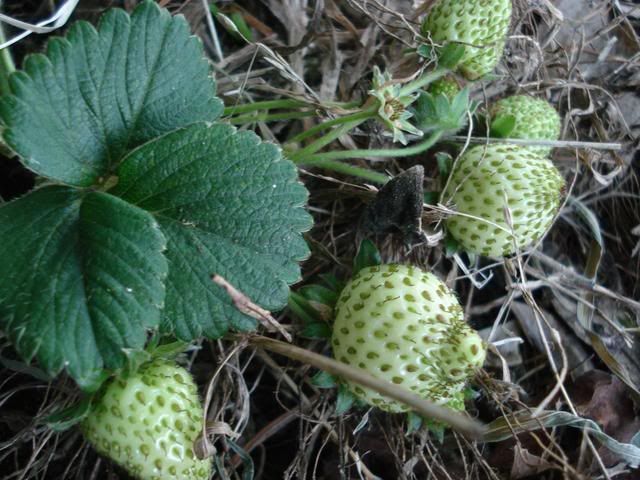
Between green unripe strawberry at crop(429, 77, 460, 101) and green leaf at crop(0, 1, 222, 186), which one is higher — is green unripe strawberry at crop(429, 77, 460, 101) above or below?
below

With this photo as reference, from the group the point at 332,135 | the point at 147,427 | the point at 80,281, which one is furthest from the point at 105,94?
the point at 147,427

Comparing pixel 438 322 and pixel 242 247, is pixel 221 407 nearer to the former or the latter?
pixel 242 247

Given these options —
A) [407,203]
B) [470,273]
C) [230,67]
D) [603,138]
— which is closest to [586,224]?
[603,138]

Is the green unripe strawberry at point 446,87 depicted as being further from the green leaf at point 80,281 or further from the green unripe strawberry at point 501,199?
the green leaf at point 80,281

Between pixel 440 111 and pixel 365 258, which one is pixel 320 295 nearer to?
pixel 365 258

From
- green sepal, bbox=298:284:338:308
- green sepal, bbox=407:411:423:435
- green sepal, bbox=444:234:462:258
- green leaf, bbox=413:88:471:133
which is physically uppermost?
green leaf, bbox=413:88:471:133

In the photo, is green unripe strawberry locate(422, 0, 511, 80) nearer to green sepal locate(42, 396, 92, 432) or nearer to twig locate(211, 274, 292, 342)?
twig locate(211, 274, 292, 342)

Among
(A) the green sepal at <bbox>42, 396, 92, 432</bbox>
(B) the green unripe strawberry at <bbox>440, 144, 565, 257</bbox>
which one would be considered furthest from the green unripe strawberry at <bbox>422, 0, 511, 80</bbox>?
(A) the green sepal at <bbox>42, 396, 92, 432</bbox>
